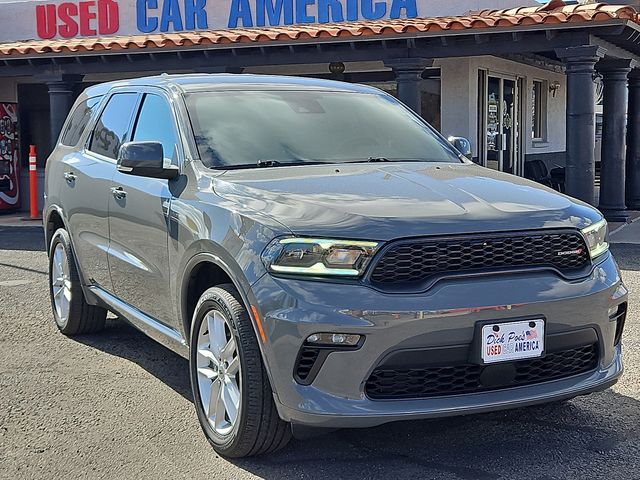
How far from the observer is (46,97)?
55.3 feet

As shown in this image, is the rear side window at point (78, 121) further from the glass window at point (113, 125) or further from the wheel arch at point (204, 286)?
the wheel arch at point (204, 286)

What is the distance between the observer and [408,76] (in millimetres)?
12336

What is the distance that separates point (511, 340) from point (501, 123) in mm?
12160

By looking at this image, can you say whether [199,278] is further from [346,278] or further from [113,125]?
[113,125]

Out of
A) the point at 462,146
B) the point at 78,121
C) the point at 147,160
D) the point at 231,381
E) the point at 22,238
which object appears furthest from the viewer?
the point at 22,238

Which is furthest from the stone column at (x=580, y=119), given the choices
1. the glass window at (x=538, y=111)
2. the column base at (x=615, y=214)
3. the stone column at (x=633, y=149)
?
the glass window at (x=538, y=111)

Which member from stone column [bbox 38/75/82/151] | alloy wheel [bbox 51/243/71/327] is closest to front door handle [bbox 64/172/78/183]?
alloy wheel [bbox 51/243/71/327]

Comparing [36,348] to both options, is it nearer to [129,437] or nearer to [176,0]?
[129,437]

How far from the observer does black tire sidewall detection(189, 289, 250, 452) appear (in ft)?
11.9

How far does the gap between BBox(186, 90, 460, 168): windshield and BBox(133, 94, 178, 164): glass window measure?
162 millimetres

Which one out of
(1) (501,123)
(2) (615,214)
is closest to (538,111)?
(1) (501,123)

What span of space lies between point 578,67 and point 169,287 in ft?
27.9

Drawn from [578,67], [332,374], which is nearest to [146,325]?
[332,374]

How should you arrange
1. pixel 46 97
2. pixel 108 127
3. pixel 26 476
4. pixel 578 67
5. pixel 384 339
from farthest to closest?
pixel 46 97 → pixel 578 67 → pixel 108 127 → pixel 26 476 → pixel 384 339
